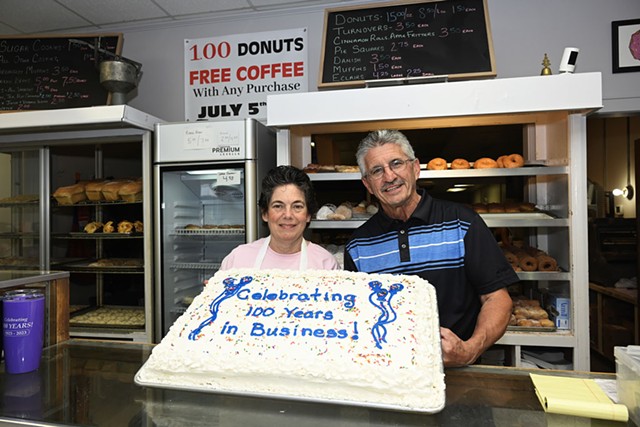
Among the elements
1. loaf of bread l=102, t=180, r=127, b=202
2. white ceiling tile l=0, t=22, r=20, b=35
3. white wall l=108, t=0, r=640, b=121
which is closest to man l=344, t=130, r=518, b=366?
white wall l=108, t=0, r=640, b=121

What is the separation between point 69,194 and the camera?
3.43 m

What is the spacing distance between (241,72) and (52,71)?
1.66m

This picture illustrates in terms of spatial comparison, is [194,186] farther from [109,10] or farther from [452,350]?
[452,350]

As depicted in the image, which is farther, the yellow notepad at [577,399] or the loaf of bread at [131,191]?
the loaf of bread at [131,191]

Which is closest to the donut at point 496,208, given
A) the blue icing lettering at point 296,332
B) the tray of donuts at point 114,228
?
the blue icing lettering at point 296,332

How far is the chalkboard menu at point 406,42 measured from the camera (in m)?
2.96

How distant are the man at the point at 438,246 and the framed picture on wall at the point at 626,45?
213 cm

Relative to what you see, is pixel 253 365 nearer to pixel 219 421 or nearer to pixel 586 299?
pixel 219 421

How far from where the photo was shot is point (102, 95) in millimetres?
3598

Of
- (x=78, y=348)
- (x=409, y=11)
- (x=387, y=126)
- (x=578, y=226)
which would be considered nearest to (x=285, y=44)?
(x=409, y=11)

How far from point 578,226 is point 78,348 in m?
2.53

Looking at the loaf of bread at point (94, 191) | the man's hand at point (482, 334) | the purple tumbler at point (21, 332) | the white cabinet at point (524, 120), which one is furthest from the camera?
the loaf of bread at point (94, 191)

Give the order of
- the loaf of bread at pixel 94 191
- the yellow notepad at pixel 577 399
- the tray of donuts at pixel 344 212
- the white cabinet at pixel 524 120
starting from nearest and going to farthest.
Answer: the yellow notepad at pixel 577 399
the white cabinet at pixel 524 120
the tray of donuts at pixel 344 212
the loaf of bread at pixel 94 191

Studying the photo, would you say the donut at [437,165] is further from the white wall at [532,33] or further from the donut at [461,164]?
the white wall at [532,33]
